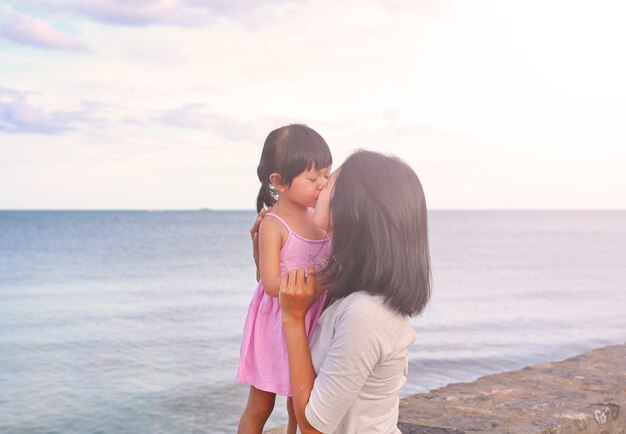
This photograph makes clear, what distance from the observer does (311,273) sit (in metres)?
2.28

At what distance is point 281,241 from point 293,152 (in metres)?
0.34

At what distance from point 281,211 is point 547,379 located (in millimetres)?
2365

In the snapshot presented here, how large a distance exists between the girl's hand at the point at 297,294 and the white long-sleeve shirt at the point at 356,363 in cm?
7

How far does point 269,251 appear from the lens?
9.09ft

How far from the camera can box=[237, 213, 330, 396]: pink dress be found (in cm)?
278

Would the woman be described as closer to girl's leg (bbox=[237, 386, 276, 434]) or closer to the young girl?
the young girl

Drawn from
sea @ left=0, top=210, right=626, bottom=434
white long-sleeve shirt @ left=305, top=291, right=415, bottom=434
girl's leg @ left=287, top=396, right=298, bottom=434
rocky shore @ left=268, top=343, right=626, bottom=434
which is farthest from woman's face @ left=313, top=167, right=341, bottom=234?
sea @ left=0, top=210, right=626, bottom=434

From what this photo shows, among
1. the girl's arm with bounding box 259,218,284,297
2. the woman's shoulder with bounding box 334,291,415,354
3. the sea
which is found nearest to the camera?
the woman's shoulder with bounding box 334,291,415,354

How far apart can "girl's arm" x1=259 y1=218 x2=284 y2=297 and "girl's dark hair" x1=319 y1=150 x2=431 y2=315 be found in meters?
0.55

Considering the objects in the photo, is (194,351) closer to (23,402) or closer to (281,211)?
(23,402)

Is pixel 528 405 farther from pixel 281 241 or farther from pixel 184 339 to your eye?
pixel 184 339

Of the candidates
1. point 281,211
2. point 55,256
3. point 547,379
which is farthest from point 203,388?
point 55,256

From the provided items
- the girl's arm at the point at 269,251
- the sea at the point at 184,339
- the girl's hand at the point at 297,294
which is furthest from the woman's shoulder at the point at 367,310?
the sea at the point at 184,339

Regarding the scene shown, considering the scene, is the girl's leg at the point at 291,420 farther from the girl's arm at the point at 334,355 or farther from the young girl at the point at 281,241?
the girl's arm at the point at 334,355
